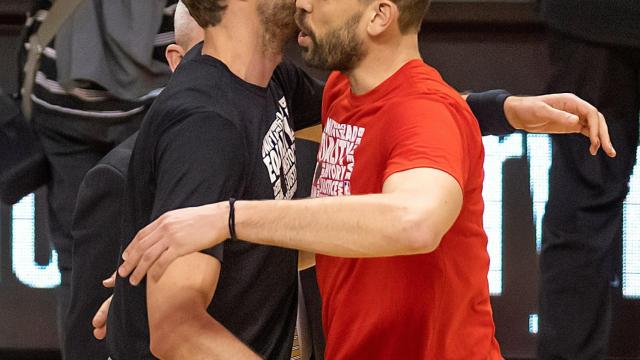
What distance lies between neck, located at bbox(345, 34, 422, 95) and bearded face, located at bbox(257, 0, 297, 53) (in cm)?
19

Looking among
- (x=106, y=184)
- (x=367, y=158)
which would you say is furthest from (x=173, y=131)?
(x=106, y=184)

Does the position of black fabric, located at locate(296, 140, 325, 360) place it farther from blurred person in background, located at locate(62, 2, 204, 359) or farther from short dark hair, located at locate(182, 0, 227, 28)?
short dark hair, located at locate(182, 0, 227, 28)

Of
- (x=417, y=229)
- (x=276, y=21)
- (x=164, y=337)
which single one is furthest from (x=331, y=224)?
(x=276, y=21)

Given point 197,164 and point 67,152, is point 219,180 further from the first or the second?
point 67,152

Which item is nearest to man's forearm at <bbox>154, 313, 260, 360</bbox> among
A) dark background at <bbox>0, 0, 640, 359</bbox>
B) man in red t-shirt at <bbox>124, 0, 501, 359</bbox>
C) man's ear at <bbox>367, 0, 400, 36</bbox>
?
man in red t-shirt at <bbox>124, 0, 501, 359</bbox>

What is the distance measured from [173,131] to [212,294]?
29cm

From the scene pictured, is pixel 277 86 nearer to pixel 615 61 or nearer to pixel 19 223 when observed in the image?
pixel 615 61

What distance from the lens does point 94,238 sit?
307 cm

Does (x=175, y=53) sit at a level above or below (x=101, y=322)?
above

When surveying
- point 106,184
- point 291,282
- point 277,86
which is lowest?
point 291,282

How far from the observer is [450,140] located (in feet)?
7.17

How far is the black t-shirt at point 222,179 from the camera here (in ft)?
7.18

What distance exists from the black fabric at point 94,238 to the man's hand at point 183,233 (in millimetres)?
883

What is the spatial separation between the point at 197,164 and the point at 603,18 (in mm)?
1679
